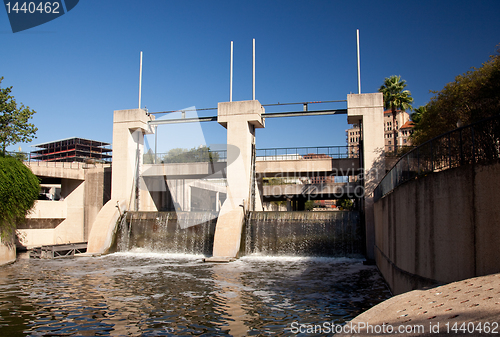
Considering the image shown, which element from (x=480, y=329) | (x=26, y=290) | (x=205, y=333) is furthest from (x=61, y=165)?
(x=480, y=329)

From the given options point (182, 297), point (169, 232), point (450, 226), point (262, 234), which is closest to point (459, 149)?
point (450, 226)

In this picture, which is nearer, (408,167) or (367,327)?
(367,327)

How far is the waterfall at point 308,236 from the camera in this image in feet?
68.6

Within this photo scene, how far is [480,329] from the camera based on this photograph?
15.1 feet

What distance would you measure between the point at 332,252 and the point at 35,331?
50.6ft

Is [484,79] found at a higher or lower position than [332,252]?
higher

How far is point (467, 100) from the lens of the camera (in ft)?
74.2

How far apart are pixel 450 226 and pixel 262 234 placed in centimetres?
1499

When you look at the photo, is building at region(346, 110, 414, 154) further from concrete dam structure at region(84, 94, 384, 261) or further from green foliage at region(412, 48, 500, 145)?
concrete dam structure at region(84, 94, 384, 261)

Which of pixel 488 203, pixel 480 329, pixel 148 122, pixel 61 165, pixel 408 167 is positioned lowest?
pixel 480 329

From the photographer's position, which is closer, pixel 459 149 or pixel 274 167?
pixel 459 149

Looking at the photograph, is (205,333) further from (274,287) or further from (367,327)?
(274,287)

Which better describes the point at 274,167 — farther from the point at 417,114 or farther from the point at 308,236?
the point at 417,114

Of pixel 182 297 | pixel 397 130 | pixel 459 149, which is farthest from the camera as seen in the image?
pixel 397 130
